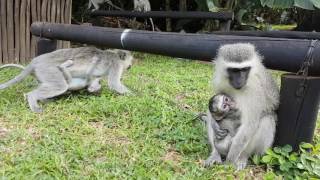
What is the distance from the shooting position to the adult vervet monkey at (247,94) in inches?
157

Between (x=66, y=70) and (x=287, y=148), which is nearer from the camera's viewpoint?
(x=287, y=148)

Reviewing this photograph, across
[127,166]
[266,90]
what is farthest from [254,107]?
[127,166]

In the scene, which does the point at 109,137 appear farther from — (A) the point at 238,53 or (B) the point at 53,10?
(B) the point at 53,10

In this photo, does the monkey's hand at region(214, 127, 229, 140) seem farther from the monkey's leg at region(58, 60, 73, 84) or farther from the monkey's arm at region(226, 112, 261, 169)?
the monkey's leg at region(58, 60, 73, 84)

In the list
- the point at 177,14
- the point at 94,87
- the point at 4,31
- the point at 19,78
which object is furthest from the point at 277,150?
the point at 177,14

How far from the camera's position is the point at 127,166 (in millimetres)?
4098

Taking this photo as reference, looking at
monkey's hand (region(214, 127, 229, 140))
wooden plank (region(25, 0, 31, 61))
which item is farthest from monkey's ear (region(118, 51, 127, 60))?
wooden plank (region(25, 0, 31, 61))

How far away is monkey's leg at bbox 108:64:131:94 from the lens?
6.51 m

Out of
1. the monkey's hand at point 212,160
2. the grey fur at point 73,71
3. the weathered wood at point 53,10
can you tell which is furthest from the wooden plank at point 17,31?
the monkey's hand at point 212,160

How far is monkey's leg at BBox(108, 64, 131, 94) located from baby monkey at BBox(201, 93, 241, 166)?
7.48ft

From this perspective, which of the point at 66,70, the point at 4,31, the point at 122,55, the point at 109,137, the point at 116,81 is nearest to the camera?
the point at 109,137

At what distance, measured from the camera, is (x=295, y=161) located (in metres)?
4.08

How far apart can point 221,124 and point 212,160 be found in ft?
1.16

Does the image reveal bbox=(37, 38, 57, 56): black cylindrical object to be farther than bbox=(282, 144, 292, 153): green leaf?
Yes
